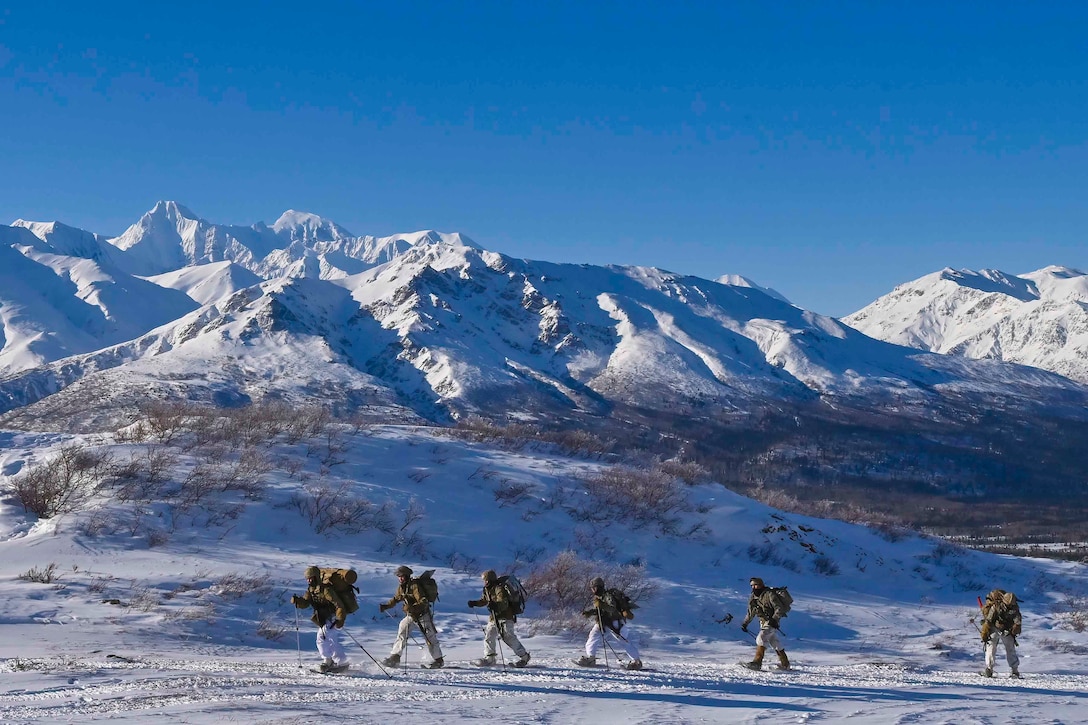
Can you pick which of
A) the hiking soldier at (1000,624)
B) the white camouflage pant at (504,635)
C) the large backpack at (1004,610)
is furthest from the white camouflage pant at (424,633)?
the large backpack at (1004,610)

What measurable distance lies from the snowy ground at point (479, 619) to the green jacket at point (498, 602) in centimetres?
102

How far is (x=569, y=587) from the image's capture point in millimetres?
27391

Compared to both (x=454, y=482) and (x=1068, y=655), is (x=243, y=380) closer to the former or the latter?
(x=454, y=482)

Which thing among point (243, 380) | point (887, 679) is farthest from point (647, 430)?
point (887, 679)

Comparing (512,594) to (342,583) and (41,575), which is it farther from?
(41,575)

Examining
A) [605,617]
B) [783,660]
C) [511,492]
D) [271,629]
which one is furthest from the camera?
[511,492]

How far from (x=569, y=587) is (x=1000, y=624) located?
470 inches

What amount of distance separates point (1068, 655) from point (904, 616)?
248 inches

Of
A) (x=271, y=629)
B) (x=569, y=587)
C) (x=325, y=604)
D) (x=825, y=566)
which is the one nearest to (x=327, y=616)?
(x=325, y=604)

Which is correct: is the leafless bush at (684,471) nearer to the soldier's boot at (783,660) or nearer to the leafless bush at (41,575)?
the soldier's boot at (783,660)

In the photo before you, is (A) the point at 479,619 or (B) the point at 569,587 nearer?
(A) the point at 479,619

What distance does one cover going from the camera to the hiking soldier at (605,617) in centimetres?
1744

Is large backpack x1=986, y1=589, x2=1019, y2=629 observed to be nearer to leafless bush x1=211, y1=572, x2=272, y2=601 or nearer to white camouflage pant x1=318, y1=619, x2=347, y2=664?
white camouflage pant x1=318, y1=619, x2=347, y2=664

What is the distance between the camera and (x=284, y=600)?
23.1m
